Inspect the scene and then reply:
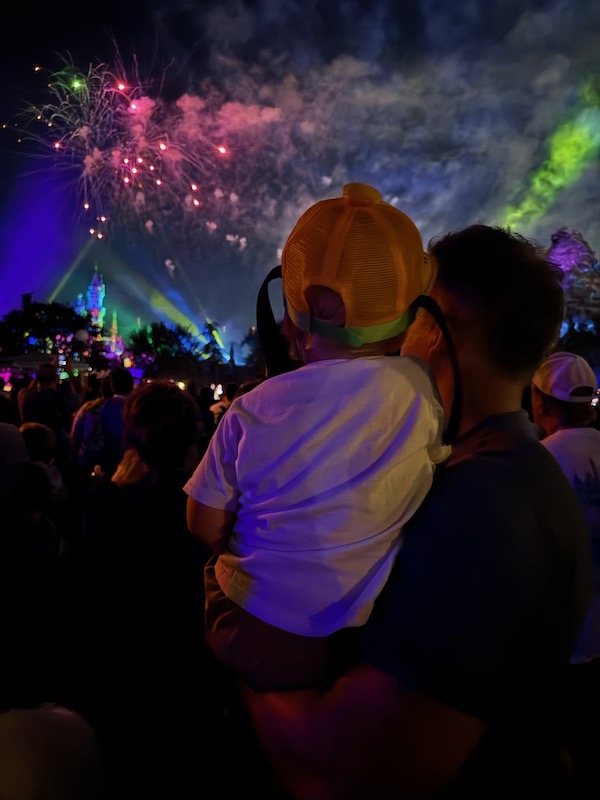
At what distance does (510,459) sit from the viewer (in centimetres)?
119

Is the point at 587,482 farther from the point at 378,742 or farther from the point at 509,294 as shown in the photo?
the point at 378,742

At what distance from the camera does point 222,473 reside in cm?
130

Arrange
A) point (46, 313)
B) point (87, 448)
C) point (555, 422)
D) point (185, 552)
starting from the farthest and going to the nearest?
point (46, 313) < point (87, 448) < point (555, 422) < point (185, 552)

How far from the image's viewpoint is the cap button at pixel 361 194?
1.25 meters

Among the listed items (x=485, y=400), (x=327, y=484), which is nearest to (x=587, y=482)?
(x=485, y=400)

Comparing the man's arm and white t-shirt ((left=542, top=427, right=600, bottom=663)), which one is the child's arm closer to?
the man's arm

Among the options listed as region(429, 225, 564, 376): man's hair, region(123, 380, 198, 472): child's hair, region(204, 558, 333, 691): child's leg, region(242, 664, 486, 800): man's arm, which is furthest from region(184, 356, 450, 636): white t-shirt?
region(123, 380, 198, 472): child's hair

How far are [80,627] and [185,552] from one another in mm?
2172

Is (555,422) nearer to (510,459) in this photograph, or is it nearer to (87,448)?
(510,459)

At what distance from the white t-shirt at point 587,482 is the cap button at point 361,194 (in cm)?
214

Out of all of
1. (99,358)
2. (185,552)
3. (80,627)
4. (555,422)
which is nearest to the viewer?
(185,552)

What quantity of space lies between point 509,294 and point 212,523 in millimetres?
942

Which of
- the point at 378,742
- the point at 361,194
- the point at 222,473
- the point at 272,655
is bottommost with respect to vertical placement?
the point at 378,742

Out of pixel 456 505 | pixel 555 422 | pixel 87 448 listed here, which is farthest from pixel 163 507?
pixel 87 448
